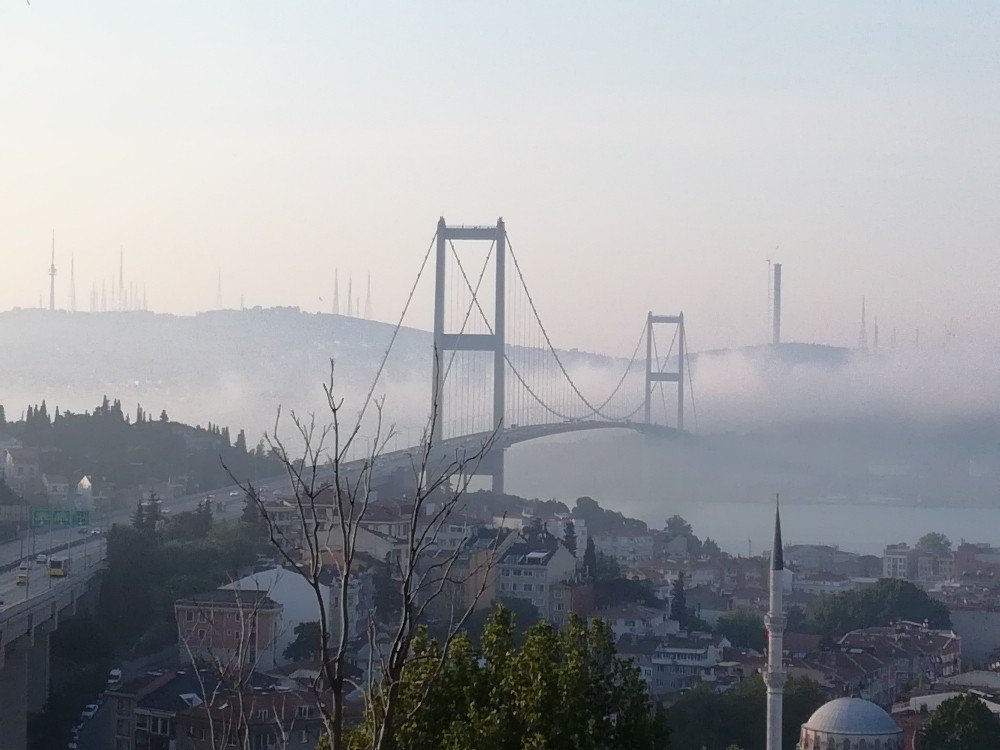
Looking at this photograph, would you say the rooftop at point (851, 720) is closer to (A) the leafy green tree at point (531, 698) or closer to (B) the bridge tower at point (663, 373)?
(A) the leafy green tree at point (531, 698)

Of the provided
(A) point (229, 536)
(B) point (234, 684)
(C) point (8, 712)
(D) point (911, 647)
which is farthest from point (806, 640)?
(B) point (234, 684)

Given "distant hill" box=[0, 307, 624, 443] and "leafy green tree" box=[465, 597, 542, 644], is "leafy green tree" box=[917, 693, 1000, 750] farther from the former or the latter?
"distant hill" box=[0, 307, 624, 443]

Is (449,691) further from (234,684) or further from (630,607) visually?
(630,607)

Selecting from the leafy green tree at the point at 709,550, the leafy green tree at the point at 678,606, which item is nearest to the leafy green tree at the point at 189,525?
the leafy green tree at the point at 678,606

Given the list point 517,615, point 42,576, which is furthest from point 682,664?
point 42,576

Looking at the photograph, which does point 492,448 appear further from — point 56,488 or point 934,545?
point 934,545

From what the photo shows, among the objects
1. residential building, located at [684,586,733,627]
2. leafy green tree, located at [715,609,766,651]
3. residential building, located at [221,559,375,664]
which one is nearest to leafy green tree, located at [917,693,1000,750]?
residential building, located at [221,559,375,664]
